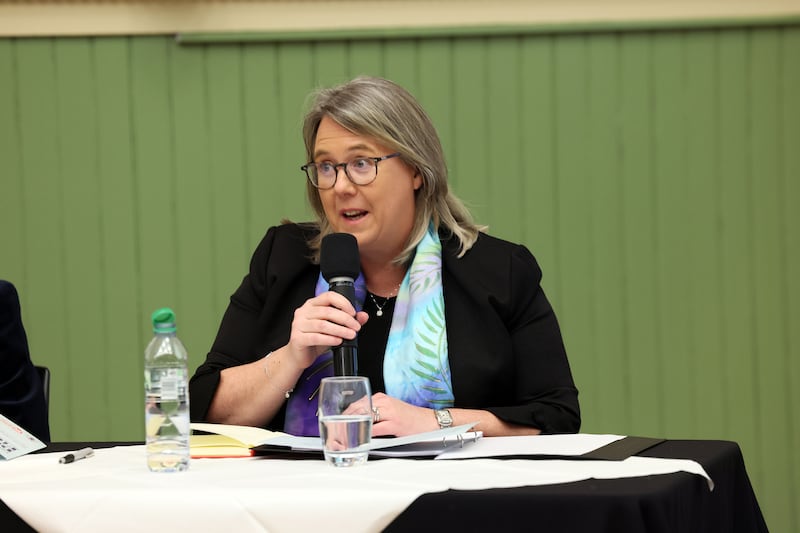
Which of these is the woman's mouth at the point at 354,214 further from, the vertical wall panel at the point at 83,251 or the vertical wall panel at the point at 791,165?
the vertical wall panel at the point at 791,165

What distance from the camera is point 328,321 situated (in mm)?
1808

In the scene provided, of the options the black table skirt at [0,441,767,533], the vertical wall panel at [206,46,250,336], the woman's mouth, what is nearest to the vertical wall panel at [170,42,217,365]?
the vertical wall panel at [206,46,250,336]

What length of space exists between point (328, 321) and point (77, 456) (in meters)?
0.48

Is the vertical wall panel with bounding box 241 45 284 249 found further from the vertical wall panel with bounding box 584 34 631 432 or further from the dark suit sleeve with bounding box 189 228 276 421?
the dark suit sleeve with bounding box 189 228 276 421

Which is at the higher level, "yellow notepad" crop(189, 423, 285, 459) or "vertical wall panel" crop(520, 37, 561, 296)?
"vertical wall panel" crop(520, 37, 561, 296)

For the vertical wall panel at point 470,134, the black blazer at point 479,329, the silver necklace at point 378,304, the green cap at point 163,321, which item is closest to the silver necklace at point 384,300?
the silver necklace at point 378,304

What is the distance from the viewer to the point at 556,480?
1.33 metres

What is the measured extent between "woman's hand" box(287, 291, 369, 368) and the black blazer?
385 millimetres

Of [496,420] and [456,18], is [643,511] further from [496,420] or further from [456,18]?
[456,18]

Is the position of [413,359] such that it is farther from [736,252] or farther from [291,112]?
[736,252]

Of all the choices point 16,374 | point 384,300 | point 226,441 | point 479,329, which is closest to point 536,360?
point 479,329

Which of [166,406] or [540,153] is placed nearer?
[166,406]

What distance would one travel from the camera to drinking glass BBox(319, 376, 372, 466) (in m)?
1.52

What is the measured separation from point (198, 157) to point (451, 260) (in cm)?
222
